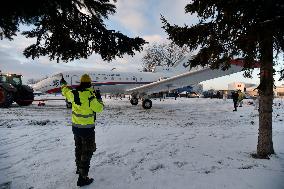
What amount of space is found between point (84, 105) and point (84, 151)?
890 millimetres

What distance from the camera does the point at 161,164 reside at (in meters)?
6.82

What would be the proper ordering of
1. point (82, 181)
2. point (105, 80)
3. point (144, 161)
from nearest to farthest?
point (82, 181), point (144, 161), point (105, 80)

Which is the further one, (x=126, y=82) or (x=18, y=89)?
(x=126, y=82)

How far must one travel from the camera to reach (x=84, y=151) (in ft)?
19.1

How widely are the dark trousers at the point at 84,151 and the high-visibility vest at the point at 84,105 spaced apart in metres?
0.26

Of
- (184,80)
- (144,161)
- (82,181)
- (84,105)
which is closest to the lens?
(82,181)

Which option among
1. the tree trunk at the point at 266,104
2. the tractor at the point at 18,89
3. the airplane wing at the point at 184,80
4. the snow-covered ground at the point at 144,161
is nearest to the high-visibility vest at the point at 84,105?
the snow-covered ground at the point at 144,161

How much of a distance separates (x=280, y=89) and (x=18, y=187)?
12304 centimetres

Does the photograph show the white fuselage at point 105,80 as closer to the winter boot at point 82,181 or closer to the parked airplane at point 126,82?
the parked airplane at point 126,82

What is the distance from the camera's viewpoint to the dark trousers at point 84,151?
572 centimetres

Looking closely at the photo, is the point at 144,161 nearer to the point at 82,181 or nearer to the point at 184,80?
the point at 82,181

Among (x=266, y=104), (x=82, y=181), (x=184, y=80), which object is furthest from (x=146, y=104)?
(x=82, y=181)

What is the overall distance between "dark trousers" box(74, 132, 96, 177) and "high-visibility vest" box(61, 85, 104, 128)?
26cm

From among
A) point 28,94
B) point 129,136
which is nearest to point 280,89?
point 28,94
